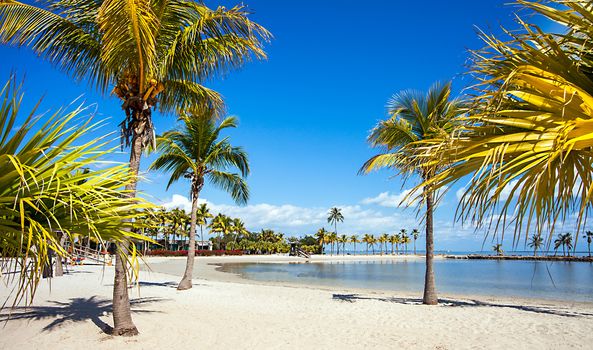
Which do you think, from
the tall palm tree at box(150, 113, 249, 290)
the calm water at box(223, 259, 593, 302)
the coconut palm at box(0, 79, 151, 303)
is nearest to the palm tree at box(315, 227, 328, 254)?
the calm water at box(223, 259, 593, 302)

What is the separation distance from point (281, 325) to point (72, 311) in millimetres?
4764

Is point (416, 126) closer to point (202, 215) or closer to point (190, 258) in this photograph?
point (190, 258)

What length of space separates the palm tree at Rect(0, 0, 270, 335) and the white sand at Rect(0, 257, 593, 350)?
107 centimetres

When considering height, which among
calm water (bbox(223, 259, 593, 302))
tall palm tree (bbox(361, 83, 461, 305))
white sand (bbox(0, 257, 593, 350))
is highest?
tall palm tree (bbox(361, 83, 461, 305))

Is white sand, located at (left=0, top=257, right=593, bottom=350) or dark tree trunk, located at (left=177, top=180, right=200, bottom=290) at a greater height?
dark tree trunk, located at (left=177, top=180, right=200, bottom=290)

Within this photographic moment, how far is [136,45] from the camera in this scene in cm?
671

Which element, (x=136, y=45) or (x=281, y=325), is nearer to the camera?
(x=136, y=45)

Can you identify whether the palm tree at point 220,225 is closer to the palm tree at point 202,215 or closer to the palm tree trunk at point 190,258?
the palm tree at point 202,215

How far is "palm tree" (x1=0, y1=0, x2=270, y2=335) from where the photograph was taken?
6637mm

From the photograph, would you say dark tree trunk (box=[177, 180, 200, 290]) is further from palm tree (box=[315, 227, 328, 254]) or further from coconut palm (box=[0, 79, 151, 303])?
palm tree (box=[315, 227, 328, 254])

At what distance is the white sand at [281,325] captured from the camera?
7.05 metres

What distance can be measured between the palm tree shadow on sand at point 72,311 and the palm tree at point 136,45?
4.98ft

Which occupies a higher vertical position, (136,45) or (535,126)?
(136,45)

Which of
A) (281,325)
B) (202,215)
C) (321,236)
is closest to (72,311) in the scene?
(281,325)
